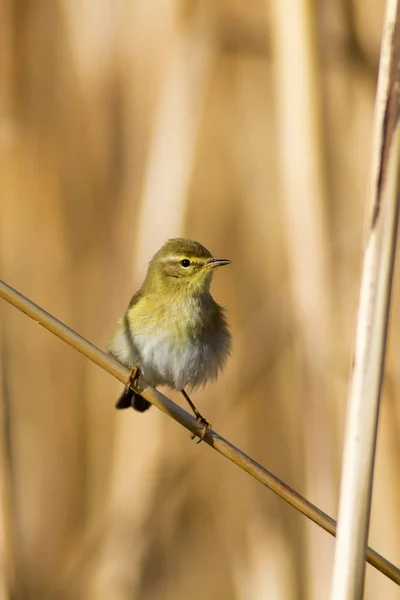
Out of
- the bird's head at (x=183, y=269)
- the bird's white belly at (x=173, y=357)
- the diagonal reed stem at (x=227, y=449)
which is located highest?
the bird's head at (x=183, y=269)

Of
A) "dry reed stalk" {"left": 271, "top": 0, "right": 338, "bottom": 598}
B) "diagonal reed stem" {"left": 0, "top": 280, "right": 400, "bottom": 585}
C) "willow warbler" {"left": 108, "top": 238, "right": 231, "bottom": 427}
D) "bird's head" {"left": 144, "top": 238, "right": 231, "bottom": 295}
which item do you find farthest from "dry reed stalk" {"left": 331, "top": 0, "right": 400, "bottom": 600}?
"bird's head" {"left": 144, "top": 238, "right": 231, "bottom": 295}

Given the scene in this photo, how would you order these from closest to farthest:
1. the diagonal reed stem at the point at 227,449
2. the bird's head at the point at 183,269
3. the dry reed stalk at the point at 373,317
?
the dry reed stalk at the point at 373,317 < the diagonal reed stem at the point at 227,449 < the bird's head at the point at 183,269

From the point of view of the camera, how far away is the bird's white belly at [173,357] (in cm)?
241

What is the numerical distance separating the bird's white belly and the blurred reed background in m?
0.32

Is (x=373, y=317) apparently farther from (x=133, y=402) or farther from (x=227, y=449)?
(x=133, y=402)

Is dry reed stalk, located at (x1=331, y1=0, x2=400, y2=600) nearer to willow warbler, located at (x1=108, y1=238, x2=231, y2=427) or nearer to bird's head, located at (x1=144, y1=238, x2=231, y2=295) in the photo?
willow warbler, located at (x1=108, y1=238, x2=231, y2=427)

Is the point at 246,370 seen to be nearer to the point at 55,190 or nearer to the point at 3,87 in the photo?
the point at 55,190

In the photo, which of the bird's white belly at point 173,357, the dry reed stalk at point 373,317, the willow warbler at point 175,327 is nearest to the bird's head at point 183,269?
the willow warbler at point 175,327

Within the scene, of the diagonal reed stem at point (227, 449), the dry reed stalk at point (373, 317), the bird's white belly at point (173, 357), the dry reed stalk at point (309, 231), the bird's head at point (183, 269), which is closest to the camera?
the dry reed stalk at point (373, 317)

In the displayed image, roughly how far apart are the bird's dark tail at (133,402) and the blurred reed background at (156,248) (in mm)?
133

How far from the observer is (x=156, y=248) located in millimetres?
2662

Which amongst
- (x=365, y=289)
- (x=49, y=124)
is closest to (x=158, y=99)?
(x=49, y=124)

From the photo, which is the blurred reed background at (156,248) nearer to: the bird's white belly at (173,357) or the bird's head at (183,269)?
the bird's head at (183,269)

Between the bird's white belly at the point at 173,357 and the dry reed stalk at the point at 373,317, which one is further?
the bird's white belly at the point at 173,357
